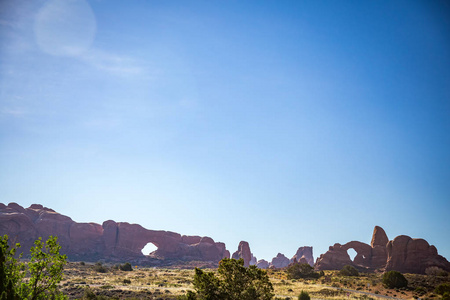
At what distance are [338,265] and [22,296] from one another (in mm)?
79630

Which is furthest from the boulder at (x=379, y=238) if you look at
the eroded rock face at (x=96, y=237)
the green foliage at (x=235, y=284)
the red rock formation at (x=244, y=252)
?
the green foliage at (x=235, y=284)

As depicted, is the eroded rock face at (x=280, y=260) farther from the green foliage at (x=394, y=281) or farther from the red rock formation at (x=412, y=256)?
the green foliage at (x=394, y=281)

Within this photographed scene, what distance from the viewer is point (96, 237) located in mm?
107438

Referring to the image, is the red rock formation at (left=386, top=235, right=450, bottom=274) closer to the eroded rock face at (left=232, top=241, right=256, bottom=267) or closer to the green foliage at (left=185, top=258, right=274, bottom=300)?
the eroded rock face at (left=232, top=241, right=256, bottom=267)

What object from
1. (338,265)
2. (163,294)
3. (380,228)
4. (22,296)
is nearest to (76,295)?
(163,294)

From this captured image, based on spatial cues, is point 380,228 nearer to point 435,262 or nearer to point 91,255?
point 435,262

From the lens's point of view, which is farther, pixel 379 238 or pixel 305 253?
pixel 305 253

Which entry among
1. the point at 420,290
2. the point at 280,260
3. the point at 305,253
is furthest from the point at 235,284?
the point at 280,260

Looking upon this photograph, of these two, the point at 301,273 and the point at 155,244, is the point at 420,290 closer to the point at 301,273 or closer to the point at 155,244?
the point at 301,273

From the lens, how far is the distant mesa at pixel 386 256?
69938mm

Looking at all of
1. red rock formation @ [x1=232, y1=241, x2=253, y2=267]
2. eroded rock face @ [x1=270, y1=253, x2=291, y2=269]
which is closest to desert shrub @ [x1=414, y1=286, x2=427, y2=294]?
red rock formation @ [x1=232, y1=241, x2=253, y2=267]

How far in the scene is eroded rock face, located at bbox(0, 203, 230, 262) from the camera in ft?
310

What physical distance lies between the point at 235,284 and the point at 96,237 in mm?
105032

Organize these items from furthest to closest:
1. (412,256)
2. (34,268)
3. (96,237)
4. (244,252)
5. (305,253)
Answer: (305,253), (244,252), (96,237), (412,256), (34,268)
